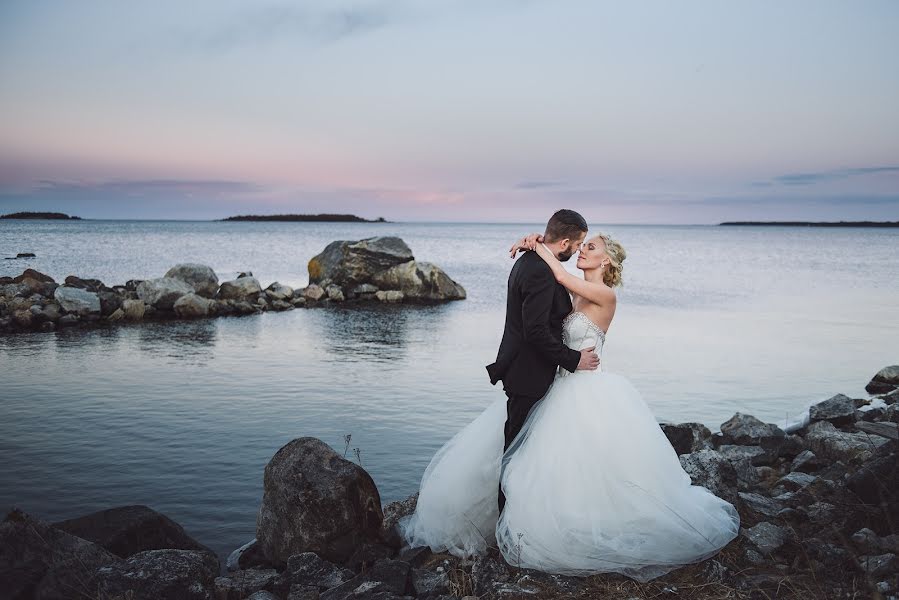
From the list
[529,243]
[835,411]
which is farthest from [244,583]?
[835,411]

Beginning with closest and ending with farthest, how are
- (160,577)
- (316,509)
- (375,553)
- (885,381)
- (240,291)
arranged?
(160,577), (375,553), (316,509), (885,381), (240,291)

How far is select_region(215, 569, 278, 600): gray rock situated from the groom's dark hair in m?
3.88

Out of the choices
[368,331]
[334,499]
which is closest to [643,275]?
[368,331]

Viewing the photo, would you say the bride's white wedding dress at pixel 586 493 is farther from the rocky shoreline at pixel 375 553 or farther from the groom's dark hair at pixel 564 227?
the groom's dark hair at pixel 564 227

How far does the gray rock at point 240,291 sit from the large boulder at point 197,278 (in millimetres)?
393

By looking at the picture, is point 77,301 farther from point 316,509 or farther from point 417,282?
point 316,509

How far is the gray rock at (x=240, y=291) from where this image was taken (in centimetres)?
2844

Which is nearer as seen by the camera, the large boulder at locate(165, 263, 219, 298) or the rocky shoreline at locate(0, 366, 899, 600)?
the rocky shoreline at locate(0, 366, 899, 600)

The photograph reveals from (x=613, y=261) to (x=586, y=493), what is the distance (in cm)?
200

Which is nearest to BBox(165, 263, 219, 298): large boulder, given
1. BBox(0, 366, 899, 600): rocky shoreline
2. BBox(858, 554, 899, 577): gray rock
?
BBox(0, 366, 899, 600): rocky shoreline

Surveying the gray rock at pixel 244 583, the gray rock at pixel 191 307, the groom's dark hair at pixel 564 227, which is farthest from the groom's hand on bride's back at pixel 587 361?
the gray rock at pixel 191 307

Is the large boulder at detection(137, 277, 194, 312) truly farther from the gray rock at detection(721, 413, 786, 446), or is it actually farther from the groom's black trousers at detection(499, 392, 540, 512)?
the groom's black trousers at detection(499, 392, 540, 512)

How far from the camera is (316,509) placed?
23.0 feet

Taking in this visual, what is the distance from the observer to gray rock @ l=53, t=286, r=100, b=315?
23406 mm
